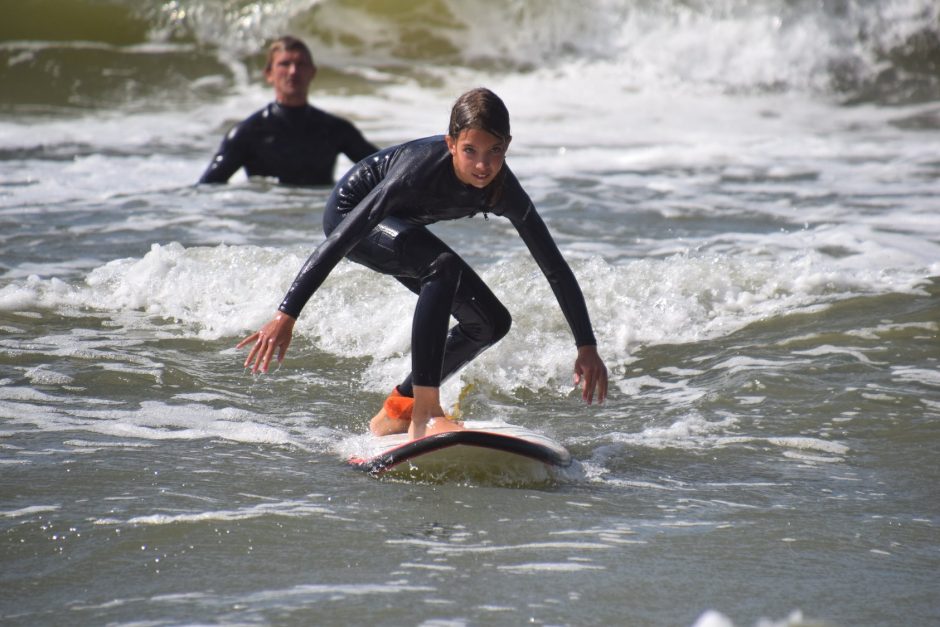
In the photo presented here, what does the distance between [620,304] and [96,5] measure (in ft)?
43.4

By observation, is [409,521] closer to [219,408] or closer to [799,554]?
[799,554]

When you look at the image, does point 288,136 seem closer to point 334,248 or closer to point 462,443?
point 334,248

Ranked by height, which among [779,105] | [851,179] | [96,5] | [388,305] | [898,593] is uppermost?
[96,5]

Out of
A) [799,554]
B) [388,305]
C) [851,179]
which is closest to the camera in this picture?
[799,554]

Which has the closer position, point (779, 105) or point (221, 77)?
point (779, 105)

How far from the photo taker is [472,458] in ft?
11.8

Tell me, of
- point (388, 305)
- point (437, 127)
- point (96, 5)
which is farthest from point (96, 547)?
point (96, 5)

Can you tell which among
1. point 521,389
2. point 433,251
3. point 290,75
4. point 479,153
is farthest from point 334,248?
point 290,75

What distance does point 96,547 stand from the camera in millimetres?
2857

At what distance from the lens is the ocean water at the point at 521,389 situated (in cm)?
271

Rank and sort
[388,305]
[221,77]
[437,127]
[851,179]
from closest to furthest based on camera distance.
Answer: [388,305], [851,179], [437,127], [221,77]

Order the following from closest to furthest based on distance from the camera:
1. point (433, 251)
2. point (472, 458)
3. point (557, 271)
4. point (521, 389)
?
point (472, 458) < point (433, 251) < point (557, 271) < point (521, 389)

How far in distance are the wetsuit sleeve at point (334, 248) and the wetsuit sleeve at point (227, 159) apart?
16.8 ft

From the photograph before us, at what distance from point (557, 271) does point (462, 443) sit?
31.9 inches
